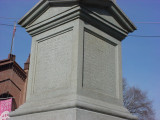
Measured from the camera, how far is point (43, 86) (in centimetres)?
389

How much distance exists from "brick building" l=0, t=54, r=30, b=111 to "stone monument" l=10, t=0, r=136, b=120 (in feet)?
54.8

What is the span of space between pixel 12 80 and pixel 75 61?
18.2m

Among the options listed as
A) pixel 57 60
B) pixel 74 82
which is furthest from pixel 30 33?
pixel 74 82

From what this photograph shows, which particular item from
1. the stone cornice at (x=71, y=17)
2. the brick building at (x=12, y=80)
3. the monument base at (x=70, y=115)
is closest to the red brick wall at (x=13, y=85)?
the brick building at (x=12, y=80)

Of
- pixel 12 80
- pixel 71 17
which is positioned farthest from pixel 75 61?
pixel 12 80

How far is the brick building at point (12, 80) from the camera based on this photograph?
2020 cm

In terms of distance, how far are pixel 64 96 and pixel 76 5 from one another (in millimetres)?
1496

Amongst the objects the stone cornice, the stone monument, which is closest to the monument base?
the stone monument

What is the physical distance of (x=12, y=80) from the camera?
67.7 ft

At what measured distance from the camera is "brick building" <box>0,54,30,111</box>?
20.2 m

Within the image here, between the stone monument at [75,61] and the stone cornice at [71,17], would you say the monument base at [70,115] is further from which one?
the stone cornice at [71,17]

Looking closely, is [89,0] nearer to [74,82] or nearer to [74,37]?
[74,37]

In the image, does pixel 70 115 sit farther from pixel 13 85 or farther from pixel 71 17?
pixel 13 85

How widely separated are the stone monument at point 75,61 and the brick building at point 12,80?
657 inches
